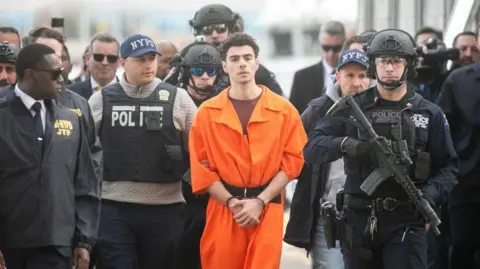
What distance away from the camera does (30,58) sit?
8.98 metres

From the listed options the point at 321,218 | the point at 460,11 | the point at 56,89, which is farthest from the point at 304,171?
the point at 460,11

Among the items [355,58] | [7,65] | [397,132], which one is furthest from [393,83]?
[7,65]

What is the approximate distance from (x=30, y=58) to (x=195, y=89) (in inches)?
94.6

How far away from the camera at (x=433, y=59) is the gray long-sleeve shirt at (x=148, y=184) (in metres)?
2.54

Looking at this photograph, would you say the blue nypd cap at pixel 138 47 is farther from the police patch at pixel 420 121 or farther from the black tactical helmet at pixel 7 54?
the police patch at pixel 420 121

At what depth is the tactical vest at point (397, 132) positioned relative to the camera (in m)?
9.20

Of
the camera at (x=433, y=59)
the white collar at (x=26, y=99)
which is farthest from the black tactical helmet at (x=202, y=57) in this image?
the white collar at (x=26, y=99)

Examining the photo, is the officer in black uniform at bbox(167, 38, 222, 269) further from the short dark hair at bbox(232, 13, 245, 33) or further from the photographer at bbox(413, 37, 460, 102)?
the photographer at bbox(413, 37, 460, 102)

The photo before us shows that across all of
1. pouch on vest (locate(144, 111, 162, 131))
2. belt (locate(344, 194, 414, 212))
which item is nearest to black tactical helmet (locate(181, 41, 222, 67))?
pouch on vest (locate(144, 111, 162, 131))

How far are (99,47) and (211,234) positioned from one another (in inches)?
128

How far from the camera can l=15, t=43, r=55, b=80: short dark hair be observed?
8977mm

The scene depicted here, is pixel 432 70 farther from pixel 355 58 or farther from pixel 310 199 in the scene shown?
pixel 310 199

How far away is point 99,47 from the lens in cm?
1243

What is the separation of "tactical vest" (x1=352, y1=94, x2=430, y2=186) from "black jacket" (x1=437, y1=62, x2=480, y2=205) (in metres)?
1.71
